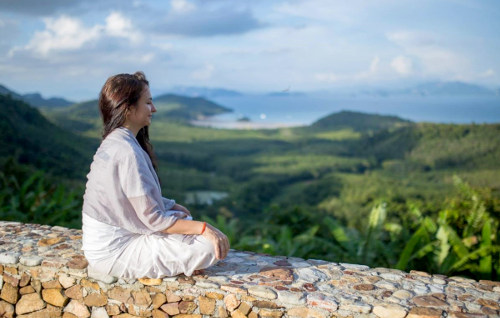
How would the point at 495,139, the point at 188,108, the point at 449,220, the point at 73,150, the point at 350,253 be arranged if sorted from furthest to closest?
the point at 188,108, the point at 495,139, the point at 73,150, the point at 449,220, the point at 350,253

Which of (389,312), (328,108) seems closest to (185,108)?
(328,108)

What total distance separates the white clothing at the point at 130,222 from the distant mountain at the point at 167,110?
43.8 m

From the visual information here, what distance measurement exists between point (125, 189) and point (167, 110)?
9491cm

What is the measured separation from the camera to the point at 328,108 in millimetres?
86938

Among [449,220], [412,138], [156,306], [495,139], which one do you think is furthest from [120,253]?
[412,138]

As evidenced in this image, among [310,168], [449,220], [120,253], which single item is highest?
[120,253]

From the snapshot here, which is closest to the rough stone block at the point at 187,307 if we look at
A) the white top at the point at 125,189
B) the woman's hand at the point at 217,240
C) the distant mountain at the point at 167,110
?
the woman's hand at the point at 217,240

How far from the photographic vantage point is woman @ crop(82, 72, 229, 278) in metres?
2.94

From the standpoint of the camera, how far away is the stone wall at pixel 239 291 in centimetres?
288

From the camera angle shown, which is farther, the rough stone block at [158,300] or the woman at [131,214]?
the rough stone block at [158,300]

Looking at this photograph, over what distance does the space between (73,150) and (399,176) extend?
1169 inches

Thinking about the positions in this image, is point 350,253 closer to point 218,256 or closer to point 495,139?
point 218,256

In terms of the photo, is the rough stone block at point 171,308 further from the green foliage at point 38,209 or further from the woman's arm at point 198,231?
the green foliage at point 38,209

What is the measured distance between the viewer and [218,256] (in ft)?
9.95
